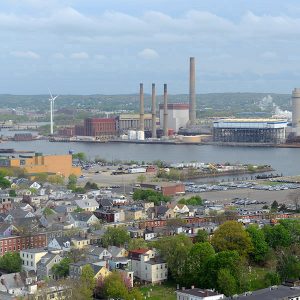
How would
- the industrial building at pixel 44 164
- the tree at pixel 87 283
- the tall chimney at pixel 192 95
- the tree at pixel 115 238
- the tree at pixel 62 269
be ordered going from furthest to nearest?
the tall chimney at pixel 192 95, the industrial building at pixel 44 164, the tree at pixel 115 238, the tree at pixel 62 269, the tree at pixel 87 283

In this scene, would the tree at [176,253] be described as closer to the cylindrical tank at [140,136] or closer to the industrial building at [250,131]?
the industrial building at [250,131]

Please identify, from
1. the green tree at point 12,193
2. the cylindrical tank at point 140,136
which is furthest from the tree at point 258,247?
the cylindrical tank at point 140,136

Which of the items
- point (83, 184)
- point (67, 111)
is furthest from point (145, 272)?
Answer: point (67, 111)

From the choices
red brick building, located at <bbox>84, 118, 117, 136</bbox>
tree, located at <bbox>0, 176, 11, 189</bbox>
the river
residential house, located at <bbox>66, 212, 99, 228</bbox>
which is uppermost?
residential house, located at <bbox>66, 212, 99, 228</bbox>

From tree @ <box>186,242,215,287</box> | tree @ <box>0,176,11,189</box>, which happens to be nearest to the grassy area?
tree @ <box>186,242,215,287</box>

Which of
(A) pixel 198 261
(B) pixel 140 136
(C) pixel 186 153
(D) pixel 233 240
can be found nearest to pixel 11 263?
(A) pixel 198 261

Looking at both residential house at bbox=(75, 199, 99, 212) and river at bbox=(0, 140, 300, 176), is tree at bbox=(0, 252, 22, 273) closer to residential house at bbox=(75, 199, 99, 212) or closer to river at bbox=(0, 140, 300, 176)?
residential house at bbox=(75, 199, 99, 212)
